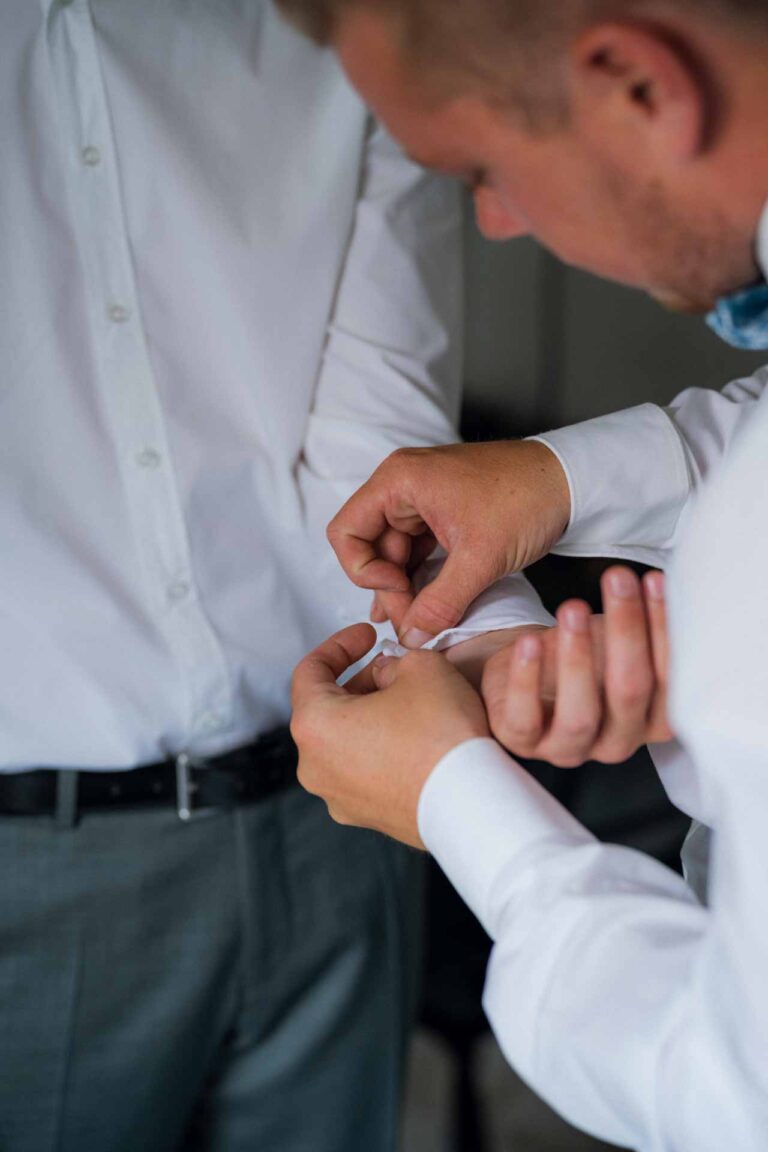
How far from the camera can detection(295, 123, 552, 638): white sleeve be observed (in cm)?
85

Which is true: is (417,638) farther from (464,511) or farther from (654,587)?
(654,587)

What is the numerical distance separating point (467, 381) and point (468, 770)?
1.22 meters

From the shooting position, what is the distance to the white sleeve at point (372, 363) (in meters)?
0.85

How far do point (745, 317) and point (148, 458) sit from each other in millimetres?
434

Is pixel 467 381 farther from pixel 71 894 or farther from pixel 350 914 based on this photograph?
pixel 71 894

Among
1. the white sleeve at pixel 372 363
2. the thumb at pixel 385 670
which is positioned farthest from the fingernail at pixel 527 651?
the white sleeve at pixel 372 363

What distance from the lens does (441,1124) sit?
1436 millimetres

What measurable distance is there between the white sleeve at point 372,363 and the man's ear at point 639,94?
1.44ft

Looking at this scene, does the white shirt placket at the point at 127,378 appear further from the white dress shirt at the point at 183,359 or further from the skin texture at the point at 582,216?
the skin texture at the point at 582,216

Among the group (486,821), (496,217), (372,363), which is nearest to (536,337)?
(372,363)

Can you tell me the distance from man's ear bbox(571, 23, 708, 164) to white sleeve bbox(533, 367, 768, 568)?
26cm

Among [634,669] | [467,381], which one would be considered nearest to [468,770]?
[634,669]

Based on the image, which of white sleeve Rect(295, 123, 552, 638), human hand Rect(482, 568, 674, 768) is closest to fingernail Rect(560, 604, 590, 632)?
human hand Rect(482, 568, 674, 768)

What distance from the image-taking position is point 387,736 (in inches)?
21.3
